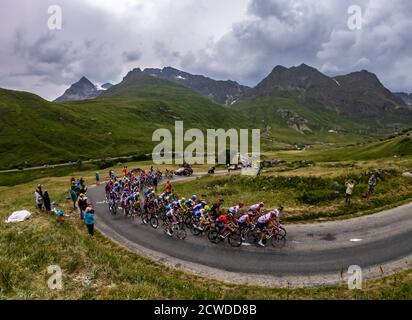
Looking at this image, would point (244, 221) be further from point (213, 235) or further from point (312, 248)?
point (312, 248)

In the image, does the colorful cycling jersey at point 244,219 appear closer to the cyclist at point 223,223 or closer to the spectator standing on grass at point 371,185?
the cyclist at point 223,223

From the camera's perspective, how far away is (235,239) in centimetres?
2552

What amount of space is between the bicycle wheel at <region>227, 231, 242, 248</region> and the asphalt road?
0.48 metres

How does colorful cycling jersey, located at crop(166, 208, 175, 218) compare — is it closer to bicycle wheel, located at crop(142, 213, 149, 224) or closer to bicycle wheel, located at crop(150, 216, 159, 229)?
bicycle wheel, located at crop(150, 216, 159, 229)

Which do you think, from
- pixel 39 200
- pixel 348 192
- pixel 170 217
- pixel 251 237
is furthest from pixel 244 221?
pixel 39 200

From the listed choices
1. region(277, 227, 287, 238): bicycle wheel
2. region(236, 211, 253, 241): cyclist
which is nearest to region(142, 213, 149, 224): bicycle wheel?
region(236, 211, 253, 241): cyclist

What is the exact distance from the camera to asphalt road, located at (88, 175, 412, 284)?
813 inches

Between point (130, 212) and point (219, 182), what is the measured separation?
16.1m

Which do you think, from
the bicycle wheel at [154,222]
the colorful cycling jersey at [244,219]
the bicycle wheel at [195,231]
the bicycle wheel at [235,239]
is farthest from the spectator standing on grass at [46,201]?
the colorful cycling jersey at [244,219]

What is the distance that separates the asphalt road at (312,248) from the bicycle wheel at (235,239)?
48 centimetres

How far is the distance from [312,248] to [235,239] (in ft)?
18.1

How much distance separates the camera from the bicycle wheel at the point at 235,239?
81.7 ft

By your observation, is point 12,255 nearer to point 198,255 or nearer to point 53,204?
point 198,255
